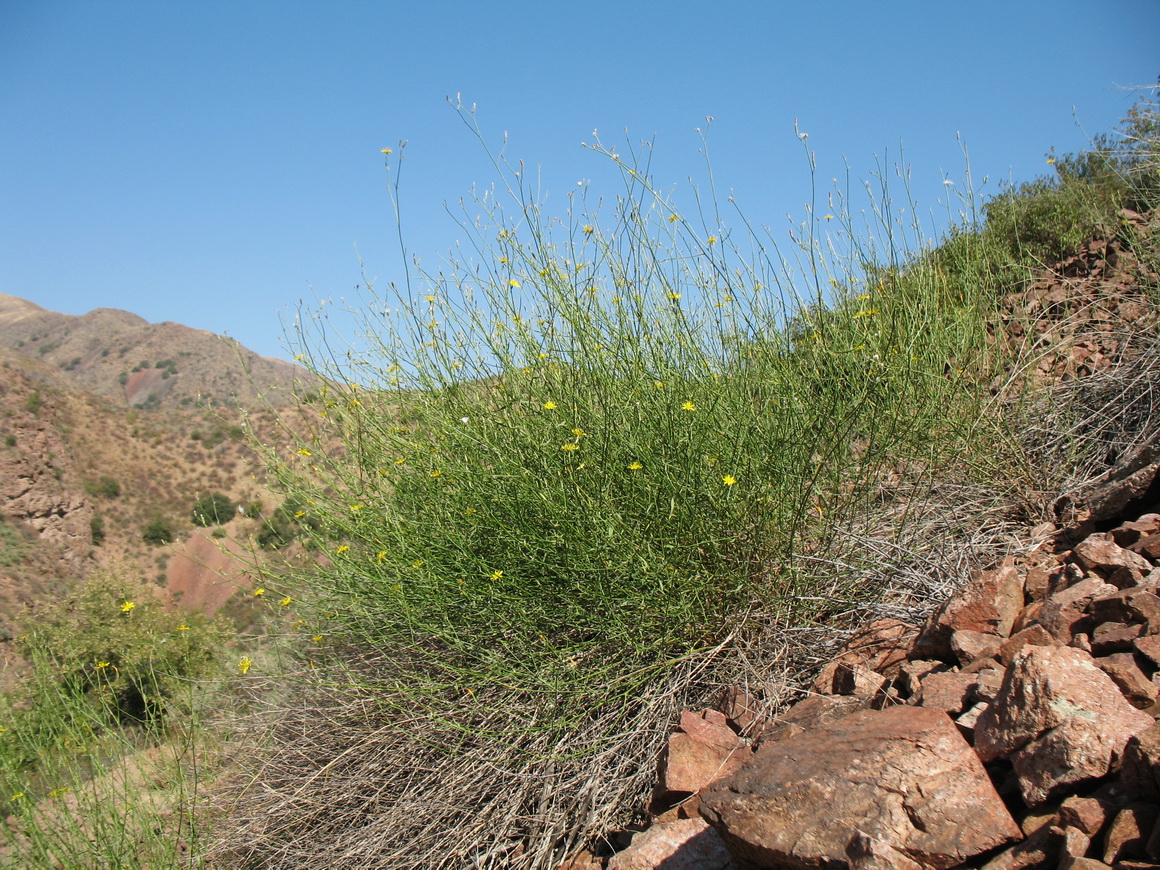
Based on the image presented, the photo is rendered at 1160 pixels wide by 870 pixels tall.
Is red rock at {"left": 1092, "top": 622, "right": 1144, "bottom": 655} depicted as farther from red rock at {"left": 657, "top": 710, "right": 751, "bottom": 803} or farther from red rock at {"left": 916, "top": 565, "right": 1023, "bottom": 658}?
red rock at {"left": 657, "top": 710, "right": 751, "bottom": 803}

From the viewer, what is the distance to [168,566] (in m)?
23.3

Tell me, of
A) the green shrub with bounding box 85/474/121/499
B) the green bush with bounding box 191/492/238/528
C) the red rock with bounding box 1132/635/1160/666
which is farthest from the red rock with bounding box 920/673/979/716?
the green shrub with bounding box 85/474/121/499

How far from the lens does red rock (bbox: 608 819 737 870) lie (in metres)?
1.99

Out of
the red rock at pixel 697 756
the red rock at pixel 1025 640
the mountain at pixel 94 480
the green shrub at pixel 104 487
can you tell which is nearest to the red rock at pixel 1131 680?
the red rock at pixel 1025 640

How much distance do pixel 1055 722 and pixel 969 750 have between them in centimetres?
19

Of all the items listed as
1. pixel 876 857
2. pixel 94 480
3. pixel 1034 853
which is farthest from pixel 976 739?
pixel 94 480

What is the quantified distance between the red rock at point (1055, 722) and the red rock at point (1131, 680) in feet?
0.16

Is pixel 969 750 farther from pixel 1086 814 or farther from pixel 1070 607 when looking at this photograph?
pixel 1070 607

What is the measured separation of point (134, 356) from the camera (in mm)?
51531

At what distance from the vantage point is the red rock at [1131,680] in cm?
166

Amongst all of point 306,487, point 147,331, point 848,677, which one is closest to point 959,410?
point 848,677

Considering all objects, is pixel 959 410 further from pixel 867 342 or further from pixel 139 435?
pixel 139 435

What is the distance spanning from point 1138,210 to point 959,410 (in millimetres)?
2492

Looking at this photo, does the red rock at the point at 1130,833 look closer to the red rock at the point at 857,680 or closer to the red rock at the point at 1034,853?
the red rock at the point at 1034,853
